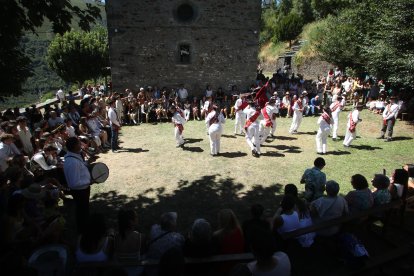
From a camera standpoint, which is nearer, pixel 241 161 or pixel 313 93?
pixel 241 161

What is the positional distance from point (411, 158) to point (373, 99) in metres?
8.50

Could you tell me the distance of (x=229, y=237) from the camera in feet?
13.2

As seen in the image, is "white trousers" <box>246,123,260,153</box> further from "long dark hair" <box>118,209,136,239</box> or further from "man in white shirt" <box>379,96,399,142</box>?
"long dark hair" <box>118,209,136,239</box>

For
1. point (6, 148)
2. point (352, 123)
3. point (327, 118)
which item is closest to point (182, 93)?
point (327, 118)

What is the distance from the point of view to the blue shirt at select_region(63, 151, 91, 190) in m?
5.18

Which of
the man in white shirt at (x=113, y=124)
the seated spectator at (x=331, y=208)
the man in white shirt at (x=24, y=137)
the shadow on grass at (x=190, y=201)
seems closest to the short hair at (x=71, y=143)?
the shadow on grass at (x=190, y=201)

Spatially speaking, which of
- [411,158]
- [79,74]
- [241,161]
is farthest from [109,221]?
[79,74]

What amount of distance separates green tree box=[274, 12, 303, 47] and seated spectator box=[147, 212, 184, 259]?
3341 centimetres

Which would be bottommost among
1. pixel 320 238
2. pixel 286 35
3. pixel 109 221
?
pixel 109 221

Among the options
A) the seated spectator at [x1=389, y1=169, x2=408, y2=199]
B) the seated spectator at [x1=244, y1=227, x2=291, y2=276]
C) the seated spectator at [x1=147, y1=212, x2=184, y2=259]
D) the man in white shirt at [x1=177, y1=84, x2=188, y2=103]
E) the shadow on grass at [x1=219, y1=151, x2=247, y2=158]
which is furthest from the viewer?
the man in white shirt at [x1=177, y1=84, x2=188, y2=103]

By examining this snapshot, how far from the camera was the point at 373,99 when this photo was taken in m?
17.7

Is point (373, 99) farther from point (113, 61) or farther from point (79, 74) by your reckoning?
point (79, 74)

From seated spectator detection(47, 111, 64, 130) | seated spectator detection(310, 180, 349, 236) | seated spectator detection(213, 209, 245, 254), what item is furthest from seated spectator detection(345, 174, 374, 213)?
seated spectator detection(47, 111, 64, 130)

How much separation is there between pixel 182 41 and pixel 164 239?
1586 cm
